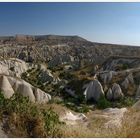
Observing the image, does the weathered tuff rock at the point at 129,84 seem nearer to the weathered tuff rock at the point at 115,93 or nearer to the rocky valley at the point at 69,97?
the rocky valley at the point at 69,97

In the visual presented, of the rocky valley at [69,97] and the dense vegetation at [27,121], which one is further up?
the dense vegetation at [27,121]

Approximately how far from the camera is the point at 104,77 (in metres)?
46.8

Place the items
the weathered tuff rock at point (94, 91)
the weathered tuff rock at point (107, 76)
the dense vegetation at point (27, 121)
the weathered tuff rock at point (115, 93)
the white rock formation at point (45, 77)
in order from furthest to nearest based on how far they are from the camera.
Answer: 1. the white rock formation at point (45, 77)
2. the weathered tuff rock at point (107, 76)
3. the weathered tuff rock at point (94, 91)
4. the weathered tuff rock at point (115, 93)
5. the dense vegetation at point (27, 121)

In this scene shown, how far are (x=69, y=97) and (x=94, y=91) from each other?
199 inches

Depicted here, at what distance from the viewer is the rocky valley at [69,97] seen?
468cm

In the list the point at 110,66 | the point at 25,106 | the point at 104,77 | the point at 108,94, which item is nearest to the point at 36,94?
the point at 108,94

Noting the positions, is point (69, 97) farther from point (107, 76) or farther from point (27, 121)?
point (27, 121)

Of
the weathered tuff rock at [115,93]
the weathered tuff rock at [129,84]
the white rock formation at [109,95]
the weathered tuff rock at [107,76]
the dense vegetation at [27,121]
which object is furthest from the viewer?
the weathered tuff rock at [107,76]

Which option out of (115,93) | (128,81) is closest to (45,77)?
(128,81)

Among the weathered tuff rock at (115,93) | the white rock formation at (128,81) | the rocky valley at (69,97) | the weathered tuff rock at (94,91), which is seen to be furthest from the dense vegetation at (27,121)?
the white rock formation at (128,81)

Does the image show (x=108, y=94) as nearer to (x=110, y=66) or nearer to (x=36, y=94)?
(x=36, y=94)

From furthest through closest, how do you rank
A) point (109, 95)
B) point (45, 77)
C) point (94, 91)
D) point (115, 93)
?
point (45, 77) → point (94, 91) → point (109, 95) → point (115, 93)

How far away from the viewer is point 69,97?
45.7 meters

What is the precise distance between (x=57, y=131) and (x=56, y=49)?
125 meters
